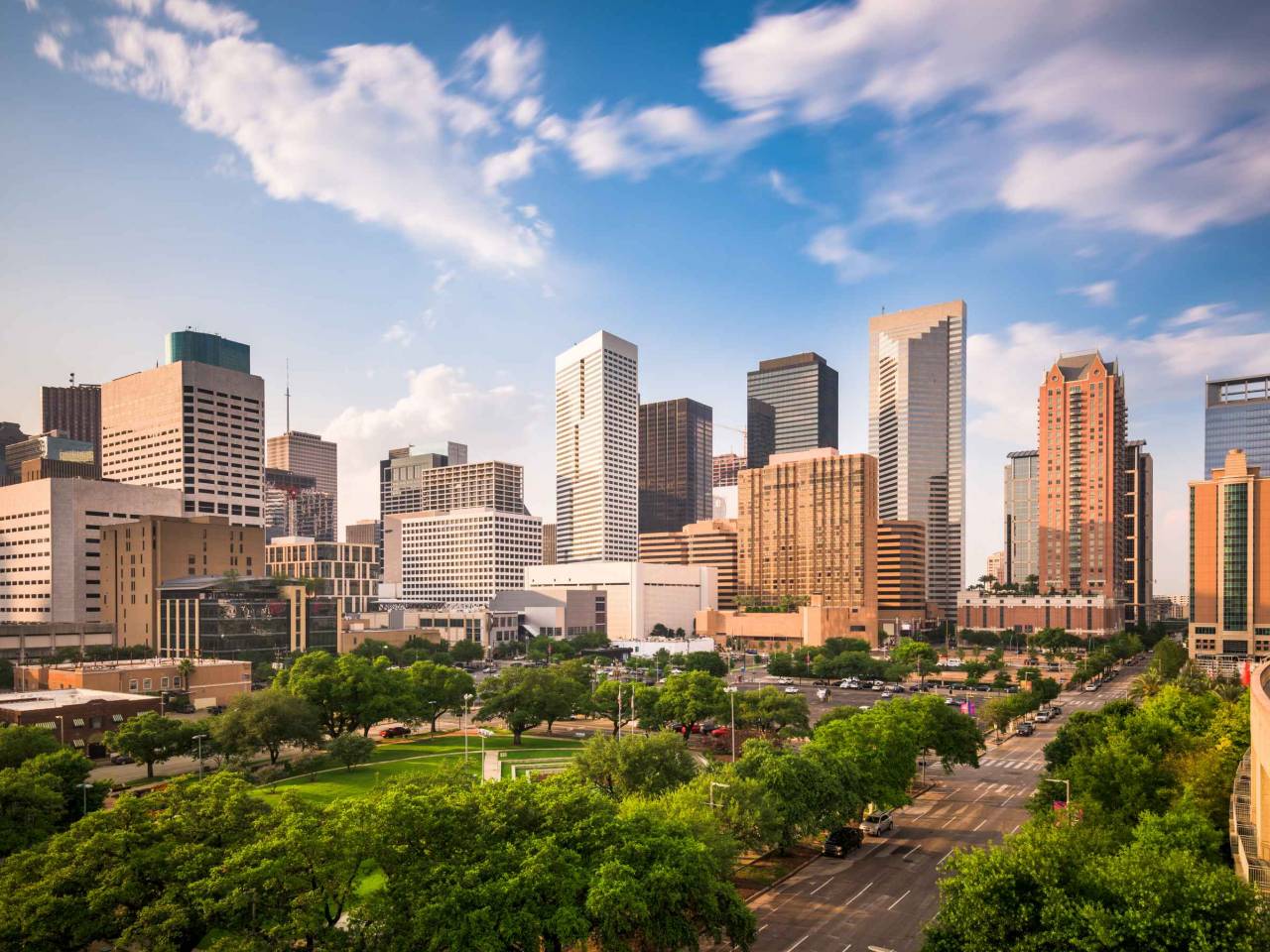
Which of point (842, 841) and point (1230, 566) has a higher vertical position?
point (1230, 566)

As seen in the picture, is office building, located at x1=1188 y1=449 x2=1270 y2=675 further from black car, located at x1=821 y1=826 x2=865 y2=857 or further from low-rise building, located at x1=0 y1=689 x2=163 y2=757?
low-rise building, located at x1=0 y1=689 x2=163 y2=757

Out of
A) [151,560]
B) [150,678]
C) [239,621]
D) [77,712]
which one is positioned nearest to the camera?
[77,712]

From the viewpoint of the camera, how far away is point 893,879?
49.3 m

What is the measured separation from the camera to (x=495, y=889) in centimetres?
3200

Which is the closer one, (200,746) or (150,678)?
(200,746)

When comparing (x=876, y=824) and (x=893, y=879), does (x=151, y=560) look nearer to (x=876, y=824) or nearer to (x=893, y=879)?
(x=876, y=824)

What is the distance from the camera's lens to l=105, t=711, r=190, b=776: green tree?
7256 centimetres

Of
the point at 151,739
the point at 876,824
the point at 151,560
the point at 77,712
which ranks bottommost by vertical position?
the point at 876,824

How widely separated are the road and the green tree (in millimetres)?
55663

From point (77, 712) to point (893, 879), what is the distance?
7883 centimetres

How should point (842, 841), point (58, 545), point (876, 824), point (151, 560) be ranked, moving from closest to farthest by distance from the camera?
1. point (842, 841)
2. point (876, 824)
3. point (151, 560)
4. point (58, 545)

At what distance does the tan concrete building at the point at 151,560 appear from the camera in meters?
165

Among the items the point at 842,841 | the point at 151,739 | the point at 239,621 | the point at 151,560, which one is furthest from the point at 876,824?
the point at 151,560

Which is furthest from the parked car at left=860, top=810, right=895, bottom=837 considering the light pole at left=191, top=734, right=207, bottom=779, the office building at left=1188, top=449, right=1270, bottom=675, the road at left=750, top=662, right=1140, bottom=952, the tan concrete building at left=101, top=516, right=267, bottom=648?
the office building at left=1188, top=449, right=1270, bottom=675
